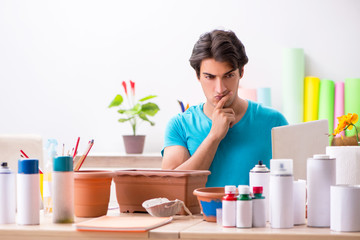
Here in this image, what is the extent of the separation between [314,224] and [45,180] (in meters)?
0.90

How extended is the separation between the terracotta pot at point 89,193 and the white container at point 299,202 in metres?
0.59

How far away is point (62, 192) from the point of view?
175cm

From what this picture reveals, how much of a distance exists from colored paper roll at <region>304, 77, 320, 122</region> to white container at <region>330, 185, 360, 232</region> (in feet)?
7.49

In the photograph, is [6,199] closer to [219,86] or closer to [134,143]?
[219,86]

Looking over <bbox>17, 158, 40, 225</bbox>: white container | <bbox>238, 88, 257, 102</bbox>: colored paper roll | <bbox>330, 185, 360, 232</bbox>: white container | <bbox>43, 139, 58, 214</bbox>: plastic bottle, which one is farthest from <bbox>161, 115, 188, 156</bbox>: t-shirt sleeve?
<bbox>238, 88, 257, 102</bbox>: colored paper roll

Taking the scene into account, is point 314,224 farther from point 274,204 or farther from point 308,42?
point 308,42

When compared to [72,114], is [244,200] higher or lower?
lower

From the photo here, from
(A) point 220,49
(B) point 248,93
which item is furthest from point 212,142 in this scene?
(B) point 248,93

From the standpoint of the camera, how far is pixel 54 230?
164 centimetres

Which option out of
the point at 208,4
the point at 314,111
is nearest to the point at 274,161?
the point at 314,111

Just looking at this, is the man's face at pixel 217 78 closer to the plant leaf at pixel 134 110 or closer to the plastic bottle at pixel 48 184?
the plastic bottle at pixel 48 184

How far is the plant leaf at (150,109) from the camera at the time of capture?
3941 mm

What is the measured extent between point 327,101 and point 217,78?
1.63 meters

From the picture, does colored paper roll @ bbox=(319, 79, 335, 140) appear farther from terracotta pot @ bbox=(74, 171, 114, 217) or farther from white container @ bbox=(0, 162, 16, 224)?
white container @ bbox=(0, 162, 16, 224)
